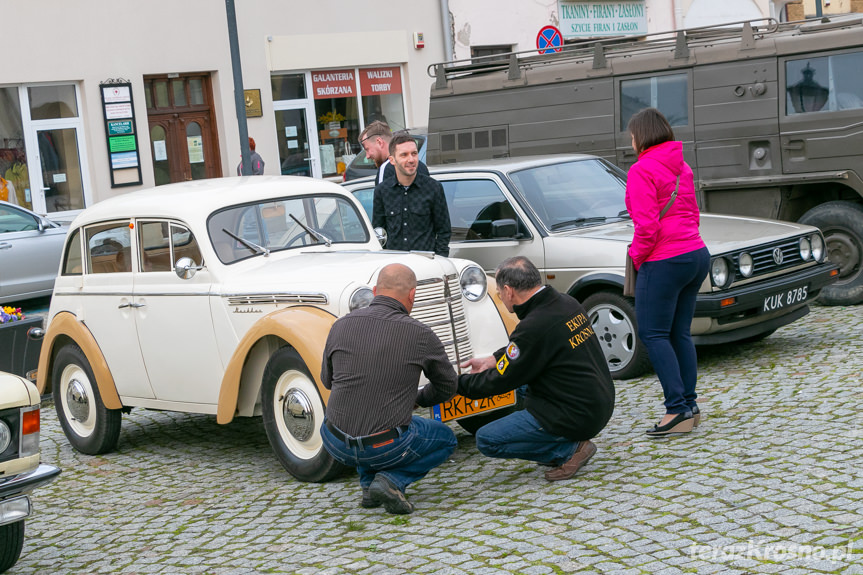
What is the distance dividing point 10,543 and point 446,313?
265cm

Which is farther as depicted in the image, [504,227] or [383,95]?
[383,95]

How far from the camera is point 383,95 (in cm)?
2253

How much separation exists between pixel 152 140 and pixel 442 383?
49.7 feet

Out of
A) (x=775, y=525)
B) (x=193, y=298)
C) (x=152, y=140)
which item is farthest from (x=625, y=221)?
(x=152, y=140)

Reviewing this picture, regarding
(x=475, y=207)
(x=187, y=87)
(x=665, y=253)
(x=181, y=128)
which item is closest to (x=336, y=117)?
(x=187, y=87)

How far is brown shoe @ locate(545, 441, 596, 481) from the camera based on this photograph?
5895 mm

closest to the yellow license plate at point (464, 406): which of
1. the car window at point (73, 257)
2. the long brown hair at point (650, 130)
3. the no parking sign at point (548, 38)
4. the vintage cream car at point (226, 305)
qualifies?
the vintage cream car at point (226, 305)

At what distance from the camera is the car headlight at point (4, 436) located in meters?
5.09

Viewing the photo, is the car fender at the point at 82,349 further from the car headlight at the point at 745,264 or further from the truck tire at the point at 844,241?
the truck tire at the point at 844,241

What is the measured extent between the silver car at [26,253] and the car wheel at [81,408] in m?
6.61

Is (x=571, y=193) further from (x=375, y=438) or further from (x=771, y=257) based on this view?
(x=375, y=438)

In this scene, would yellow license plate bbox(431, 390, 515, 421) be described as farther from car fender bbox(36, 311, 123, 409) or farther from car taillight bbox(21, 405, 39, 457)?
car fender bbox(36, 311, 123, 409)

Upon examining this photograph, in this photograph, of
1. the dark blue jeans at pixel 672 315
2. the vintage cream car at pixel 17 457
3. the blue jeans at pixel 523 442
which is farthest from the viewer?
the dark blue jeans at pixel 672 315

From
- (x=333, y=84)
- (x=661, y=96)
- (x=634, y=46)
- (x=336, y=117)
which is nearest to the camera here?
(x=661, y=96)
